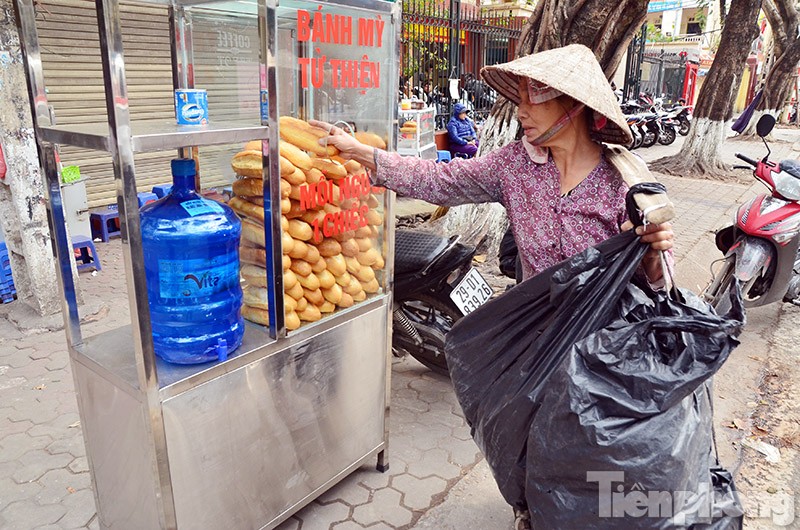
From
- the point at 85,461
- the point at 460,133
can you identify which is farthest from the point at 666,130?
the point at 85,461

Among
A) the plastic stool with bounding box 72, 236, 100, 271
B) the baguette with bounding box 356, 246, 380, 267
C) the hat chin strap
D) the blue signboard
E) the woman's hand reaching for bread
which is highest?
the blue signboard

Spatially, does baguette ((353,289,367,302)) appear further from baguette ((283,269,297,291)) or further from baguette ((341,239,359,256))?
baguette ((283,269,297,291))

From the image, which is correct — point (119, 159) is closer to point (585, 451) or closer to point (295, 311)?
point (295, 311)

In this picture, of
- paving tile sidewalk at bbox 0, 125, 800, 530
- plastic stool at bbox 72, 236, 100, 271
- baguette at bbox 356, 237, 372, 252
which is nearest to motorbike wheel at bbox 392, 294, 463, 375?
paving tile sidewalk at bbox 0, 125, 800, 530

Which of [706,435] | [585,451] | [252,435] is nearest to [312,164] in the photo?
[252,435]

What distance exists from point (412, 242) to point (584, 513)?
1.66 metres

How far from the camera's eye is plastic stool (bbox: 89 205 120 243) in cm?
548

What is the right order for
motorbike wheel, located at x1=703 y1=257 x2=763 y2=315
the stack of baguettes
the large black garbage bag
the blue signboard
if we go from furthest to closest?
the blue signboard
motorbike wheel, located at x1=703 y1=257 x2=763 y2=315
the stack of baguettes
the large black garbage bag

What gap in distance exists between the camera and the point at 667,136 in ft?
48.9

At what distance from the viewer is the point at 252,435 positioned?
187 centimetres

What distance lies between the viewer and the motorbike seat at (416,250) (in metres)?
2.88

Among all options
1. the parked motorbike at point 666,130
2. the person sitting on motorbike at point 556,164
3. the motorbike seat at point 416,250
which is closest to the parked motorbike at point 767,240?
the motorbike seat at point 416,250

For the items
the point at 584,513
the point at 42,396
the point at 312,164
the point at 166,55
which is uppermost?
the point at 166,55

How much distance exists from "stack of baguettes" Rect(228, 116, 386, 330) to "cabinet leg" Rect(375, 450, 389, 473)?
76cm
